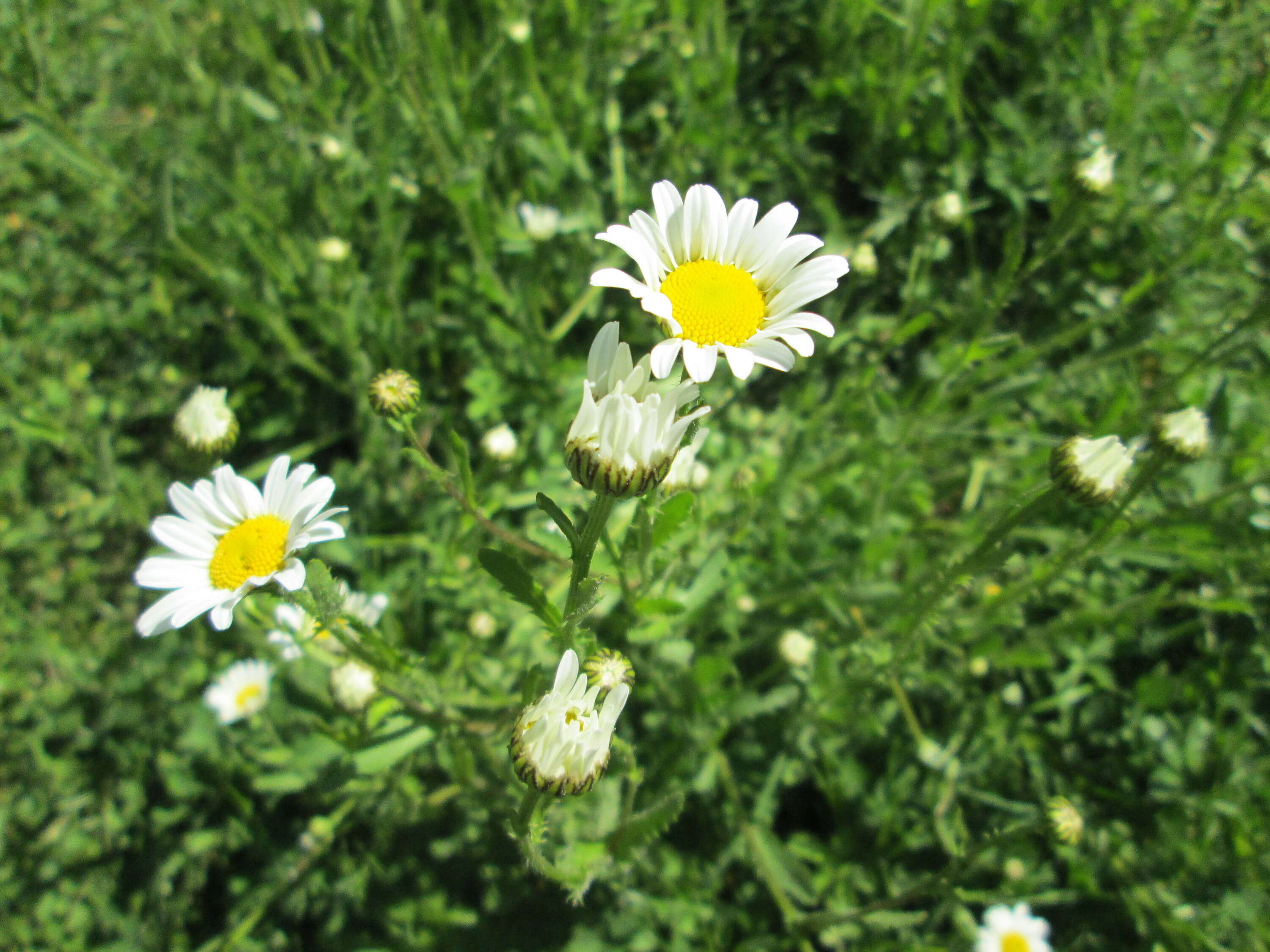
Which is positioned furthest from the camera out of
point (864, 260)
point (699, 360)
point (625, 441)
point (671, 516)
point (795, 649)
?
point (864, 260)

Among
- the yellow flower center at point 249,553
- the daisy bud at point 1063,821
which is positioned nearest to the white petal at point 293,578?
the yellow flower center at point 249,553

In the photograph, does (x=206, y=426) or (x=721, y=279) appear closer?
(x=721, y=279)

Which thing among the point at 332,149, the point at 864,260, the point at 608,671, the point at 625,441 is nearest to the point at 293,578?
the point at 608,671

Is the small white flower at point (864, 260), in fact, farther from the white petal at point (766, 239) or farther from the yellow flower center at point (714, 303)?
the yellow flower center at point (714, 303)

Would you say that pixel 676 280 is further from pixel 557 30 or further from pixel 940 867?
pixel 557 30

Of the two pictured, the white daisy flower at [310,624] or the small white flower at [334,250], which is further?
the small white flower at [334,250]

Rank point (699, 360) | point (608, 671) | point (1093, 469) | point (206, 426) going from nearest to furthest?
1. point (699, 360)
2. point (608, 671)
3. point (1093, 469)
4. point (206, 426)

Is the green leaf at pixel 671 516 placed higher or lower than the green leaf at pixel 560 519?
higher

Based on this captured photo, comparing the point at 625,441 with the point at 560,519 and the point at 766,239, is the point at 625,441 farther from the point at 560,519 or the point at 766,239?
the point at 766,239
